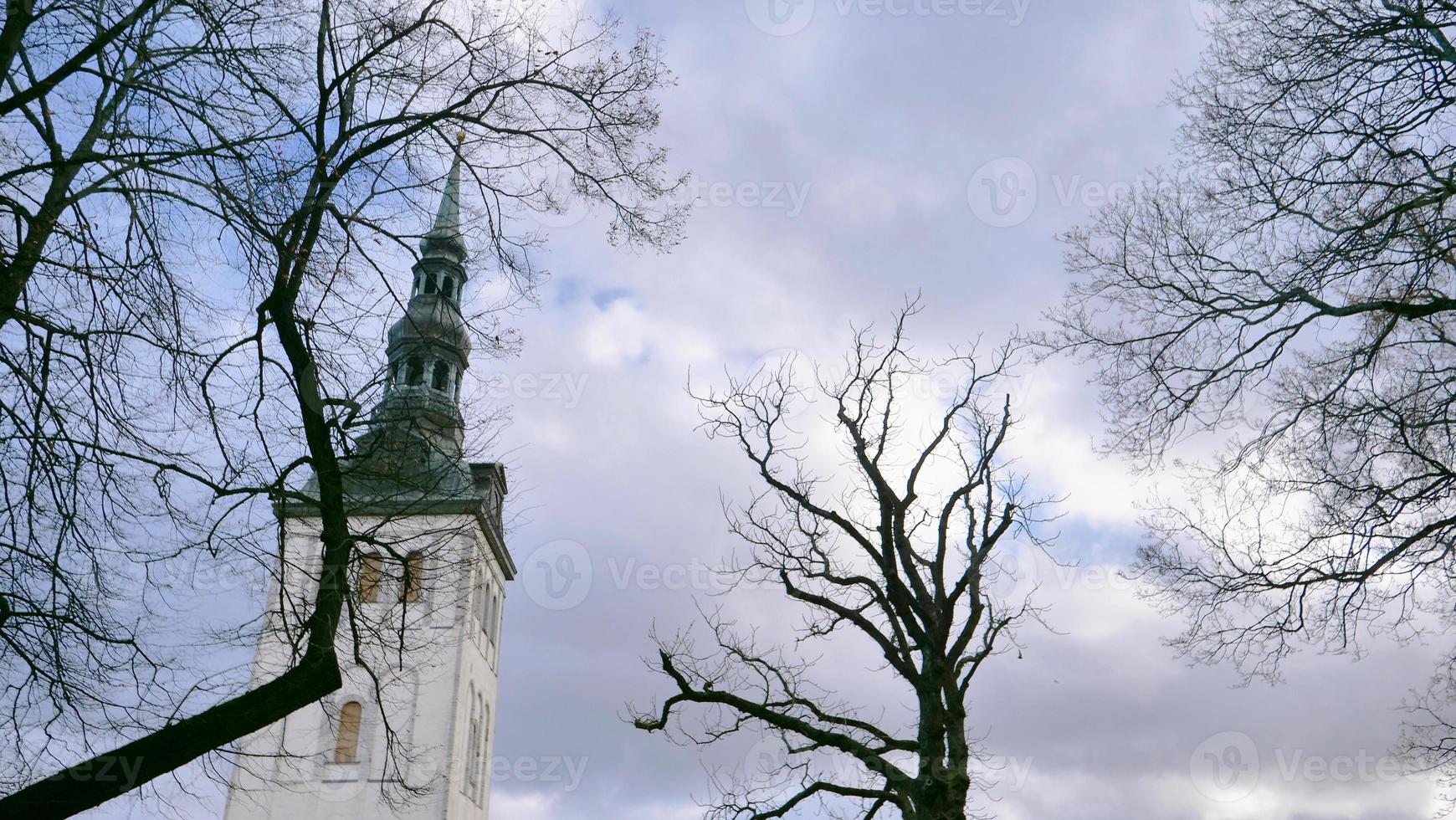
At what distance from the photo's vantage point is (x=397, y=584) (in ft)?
25.7

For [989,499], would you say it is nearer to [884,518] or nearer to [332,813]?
[884,518]

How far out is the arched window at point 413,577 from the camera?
299 inches

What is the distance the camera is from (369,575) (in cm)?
783

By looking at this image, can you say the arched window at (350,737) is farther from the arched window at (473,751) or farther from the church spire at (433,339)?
the church spire at (433,339)

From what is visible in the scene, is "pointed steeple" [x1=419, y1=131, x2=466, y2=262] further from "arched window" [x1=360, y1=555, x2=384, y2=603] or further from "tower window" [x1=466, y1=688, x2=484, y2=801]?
"tower window" [x1=466, y1=688, x2=484, y2=801]

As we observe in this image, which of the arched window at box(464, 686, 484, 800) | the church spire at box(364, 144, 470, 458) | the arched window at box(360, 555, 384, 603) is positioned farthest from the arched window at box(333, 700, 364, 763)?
the church spire at box(364, 144, 470, 458)

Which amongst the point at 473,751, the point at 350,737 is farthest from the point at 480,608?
the point at 350,737

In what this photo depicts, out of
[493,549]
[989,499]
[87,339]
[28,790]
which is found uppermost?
[493,549]

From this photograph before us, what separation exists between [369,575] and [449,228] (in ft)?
7.64

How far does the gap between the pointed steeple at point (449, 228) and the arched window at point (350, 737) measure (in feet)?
86.5

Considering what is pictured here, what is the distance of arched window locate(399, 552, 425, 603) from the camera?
24.9ft

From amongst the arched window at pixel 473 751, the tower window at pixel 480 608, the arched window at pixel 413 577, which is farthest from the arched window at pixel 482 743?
the arched window at pixel 413 577

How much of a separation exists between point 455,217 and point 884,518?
5.07m

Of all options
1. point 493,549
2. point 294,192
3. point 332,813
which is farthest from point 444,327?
point 493,549
